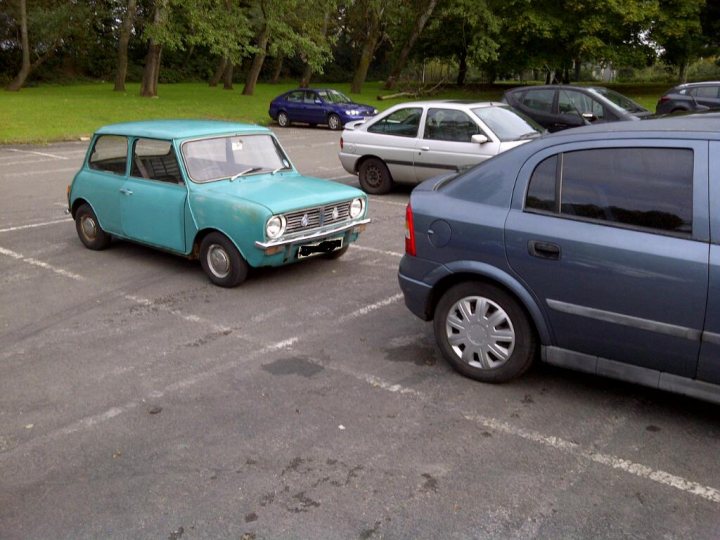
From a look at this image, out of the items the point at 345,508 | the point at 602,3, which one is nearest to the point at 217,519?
the point at 345,508

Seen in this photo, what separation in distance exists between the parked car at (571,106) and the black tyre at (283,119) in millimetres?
13130

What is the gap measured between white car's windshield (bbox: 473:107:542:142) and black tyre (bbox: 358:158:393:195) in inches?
75.9

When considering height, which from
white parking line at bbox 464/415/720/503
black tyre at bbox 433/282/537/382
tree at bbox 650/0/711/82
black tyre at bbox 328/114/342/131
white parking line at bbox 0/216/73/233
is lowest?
white parking line at bbox 0/216/73/233

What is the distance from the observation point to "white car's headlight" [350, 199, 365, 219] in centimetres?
758

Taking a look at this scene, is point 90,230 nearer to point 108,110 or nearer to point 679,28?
point 108,110

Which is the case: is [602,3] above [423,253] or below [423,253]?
above

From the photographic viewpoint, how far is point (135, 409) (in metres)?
4.65

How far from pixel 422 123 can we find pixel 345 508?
8.85 meters

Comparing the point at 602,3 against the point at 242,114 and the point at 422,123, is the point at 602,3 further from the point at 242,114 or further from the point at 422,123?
the point at 422,123

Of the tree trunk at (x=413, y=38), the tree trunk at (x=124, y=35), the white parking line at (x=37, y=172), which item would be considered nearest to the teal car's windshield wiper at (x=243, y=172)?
the white parking line at (x=37, y=172)

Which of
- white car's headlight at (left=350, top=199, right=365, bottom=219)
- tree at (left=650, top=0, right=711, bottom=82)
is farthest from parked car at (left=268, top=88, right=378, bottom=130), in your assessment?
white car's headlight at (left=350, top=199, right=365, bottom=219)

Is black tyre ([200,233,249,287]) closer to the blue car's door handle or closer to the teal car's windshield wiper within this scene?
the teal car's windshield wiper

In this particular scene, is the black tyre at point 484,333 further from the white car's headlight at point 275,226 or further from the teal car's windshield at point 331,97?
the teal car's windshield at point 331,97

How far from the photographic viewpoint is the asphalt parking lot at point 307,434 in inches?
137
